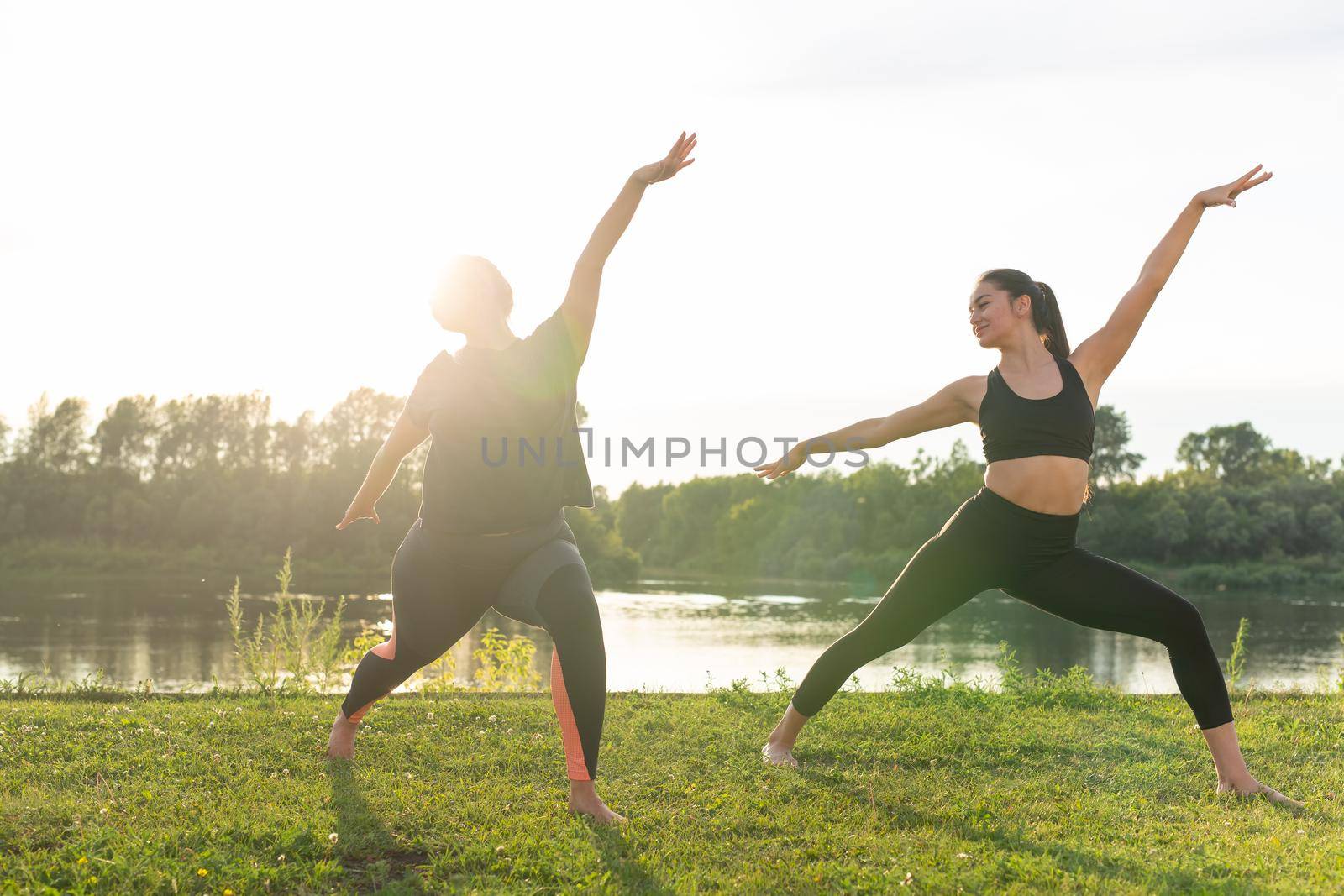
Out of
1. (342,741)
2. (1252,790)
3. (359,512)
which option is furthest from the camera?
(359,512)

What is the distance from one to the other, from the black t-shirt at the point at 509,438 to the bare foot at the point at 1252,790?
266 cm

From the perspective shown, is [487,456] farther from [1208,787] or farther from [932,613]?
[1208,787]

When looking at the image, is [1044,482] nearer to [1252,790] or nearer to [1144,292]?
[1144,292]

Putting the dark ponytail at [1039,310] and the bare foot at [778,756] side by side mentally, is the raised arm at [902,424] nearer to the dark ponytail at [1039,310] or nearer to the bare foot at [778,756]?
the dark ponytail at [1039,310]

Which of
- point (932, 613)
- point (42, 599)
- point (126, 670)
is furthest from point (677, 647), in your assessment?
point (42, 599)

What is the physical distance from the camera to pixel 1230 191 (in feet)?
13.9

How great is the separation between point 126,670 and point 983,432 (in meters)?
17.6

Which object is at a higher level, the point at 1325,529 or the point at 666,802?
the point at 1325,529

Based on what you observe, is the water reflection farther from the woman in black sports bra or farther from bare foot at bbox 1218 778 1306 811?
bare foot at bbox 1218 778 1306 811

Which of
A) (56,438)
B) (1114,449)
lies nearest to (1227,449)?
(1114,449)

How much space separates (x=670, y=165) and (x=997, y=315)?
1.46 meters

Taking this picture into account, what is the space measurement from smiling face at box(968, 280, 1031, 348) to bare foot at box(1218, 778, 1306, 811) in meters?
1.91

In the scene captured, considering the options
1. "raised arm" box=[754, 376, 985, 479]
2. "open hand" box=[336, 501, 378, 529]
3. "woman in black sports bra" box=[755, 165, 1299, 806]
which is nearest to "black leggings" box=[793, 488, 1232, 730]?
"woman in black sports bra" box=[755, 165, 1299, 806]

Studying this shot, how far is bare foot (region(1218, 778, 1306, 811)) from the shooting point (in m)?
3.72
